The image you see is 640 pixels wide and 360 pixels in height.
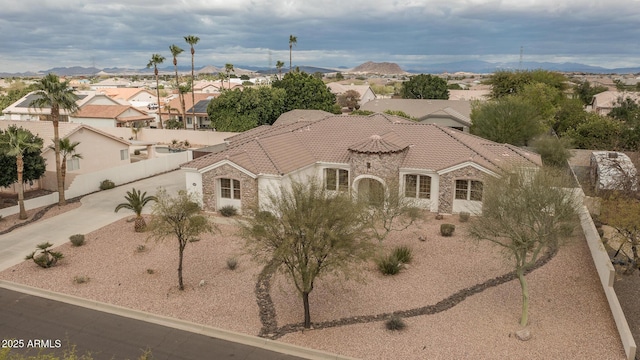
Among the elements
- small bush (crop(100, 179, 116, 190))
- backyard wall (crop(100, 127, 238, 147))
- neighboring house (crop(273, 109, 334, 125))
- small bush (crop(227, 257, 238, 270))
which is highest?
neighboring house (crop(273, 109, 334, 125))

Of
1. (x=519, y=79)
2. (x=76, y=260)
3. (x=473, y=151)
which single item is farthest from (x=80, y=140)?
(x=519, y=79)

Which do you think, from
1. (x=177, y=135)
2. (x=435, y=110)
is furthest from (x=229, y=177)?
(x=435, y=110)

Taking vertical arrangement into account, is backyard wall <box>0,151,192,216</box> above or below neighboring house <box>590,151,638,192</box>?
below

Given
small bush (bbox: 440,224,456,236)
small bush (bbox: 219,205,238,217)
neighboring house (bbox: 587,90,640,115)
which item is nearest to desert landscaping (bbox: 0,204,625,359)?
small bush (bbox: 440,224,456,236)

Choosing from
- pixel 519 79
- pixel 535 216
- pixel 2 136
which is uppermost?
pixel 519 79

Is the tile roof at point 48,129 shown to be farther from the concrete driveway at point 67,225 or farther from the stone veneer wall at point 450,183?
the stone veneer wall at point 450,183

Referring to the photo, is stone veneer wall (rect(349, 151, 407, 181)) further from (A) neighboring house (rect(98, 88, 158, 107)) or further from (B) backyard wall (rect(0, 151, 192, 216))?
(A) neighboring house (rect(98, 88, 158, 107))

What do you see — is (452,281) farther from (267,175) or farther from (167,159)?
(167,159)

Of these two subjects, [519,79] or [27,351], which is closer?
[27,351]
